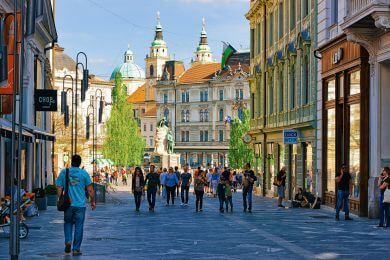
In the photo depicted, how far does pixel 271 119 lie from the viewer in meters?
47.6

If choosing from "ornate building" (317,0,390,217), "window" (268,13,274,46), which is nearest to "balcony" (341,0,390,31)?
"ornate building" (317,0,390,217)

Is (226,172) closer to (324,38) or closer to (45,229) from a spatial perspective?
(324,38)

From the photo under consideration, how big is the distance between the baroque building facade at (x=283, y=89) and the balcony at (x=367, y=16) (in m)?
9.11

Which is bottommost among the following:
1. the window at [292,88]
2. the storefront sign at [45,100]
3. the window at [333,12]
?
the storefront sign at [45,100]

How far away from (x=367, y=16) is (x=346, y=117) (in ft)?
19.0

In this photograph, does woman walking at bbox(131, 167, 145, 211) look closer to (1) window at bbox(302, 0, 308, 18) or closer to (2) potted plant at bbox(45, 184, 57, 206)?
(2) potted plant at bbox(45, 184, 57, 206)

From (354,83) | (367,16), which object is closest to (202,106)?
(354,83)

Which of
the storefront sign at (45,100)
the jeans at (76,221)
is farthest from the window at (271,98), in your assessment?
the jeans at (76,221)

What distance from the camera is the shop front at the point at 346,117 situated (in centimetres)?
2695

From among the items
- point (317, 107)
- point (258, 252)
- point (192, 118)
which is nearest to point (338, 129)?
point (317, 107)

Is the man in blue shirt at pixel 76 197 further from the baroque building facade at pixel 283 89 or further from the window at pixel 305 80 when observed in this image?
the window at pixel 305 80

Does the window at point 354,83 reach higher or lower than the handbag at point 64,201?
higher

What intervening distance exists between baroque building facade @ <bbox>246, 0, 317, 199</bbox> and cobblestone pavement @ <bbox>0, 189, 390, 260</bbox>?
8.92 m

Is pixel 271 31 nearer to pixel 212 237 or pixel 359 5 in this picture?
pixel 359 5
